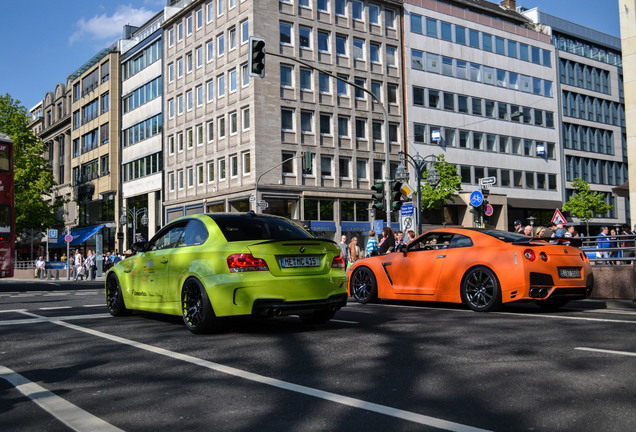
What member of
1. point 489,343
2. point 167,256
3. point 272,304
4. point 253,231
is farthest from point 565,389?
point 167,256

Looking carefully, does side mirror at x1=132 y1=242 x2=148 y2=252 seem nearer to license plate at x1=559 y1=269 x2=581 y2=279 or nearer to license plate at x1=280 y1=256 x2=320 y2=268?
license plate at x1=280 y1=256 x2=320 y2=268

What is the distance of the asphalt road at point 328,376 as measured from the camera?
147 inches

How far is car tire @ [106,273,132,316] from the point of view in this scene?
9.65 m

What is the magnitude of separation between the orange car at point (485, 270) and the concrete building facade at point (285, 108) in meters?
29.6

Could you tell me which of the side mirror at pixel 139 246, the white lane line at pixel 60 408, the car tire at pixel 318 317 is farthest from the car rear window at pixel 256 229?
the white lane line at pixel 60 408

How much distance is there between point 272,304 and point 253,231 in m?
1.11

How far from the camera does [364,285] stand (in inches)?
479

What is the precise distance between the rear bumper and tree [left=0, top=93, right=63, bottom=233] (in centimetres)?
4404

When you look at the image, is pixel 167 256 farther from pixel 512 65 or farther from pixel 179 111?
pixel 512 65

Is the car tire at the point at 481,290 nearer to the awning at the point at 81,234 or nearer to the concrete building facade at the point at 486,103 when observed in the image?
the concrete building facade at the point at 486,103

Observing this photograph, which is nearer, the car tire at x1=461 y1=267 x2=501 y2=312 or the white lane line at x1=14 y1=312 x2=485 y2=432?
the white lane line at x1=14 y1=312 x2=485 y2=432

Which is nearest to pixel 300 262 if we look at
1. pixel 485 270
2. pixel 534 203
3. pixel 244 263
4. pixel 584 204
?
pixel 244 263

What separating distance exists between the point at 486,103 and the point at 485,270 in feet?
149

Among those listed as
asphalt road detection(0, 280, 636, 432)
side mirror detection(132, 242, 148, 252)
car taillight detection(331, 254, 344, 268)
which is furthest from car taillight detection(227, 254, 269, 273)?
side mirror detection(132, 242, 148, 252)
